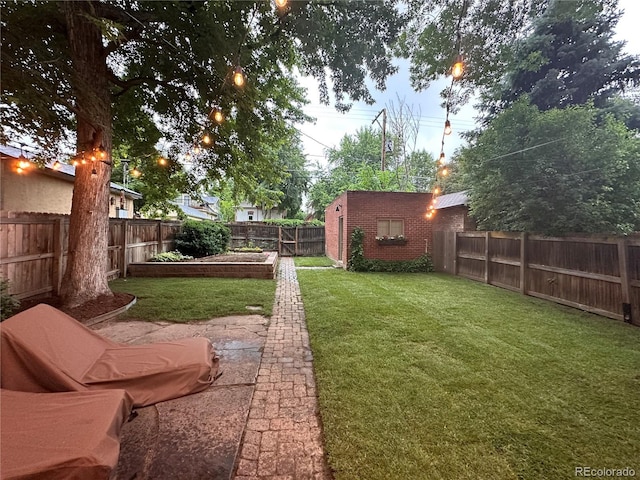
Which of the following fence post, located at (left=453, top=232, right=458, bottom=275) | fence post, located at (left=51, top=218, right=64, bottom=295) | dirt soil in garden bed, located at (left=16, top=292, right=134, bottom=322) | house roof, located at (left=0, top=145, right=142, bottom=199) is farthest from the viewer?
fence post, located at (left=453, top=232, right=458, bottom=275)

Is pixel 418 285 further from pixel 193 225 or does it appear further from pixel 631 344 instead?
pixel 193 225

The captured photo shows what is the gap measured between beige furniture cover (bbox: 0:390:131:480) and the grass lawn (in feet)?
4.22

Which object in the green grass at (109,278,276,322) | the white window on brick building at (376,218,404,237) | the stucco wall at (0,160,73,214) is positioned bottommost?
the green grass at (109,278,276,322)

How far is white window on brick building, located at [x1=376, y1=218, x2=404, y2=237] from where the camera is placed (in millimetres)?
11047

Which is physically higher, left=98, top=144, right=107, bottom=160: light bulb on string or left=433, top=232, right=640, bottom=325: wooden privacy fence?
left=98, top=144, right=107, bottom=160: light bulb on string

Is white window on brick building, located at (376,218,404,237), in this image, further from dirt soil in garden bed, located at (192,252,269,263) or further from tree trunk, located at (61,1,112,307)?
tree trunk, located at (61,1,112,307)

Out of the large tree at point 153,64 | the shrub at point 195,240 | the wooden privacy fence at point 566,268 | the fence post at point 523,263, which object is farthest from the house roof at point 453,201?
the shrub at point 195,240

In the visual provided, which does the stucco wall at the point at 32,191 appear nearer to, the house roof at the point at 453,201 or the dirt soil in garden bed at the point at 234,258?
the dirt soil in garden bed at the point at 234,258

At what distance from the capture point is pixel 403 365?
10.6 ft

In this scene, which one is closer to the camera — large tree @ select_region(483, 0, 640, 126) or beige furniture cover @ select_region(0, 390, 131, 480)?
beige furniture cover @ select_region(0, 390, 131, 480)

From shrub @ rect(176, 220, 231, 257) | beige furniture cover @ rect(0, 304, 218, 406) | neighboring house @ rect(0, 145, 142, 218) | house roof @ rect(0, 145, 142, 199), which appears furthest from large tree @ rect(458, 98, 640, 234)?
neighboring house @ rect(0, 145, 142, 218)

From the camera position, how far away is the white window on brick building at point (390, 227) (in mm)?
11047

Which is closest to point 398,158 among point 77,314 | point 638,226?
point 638,226

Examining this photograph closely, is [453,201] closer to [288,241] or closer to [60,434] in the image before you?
[288,241]
